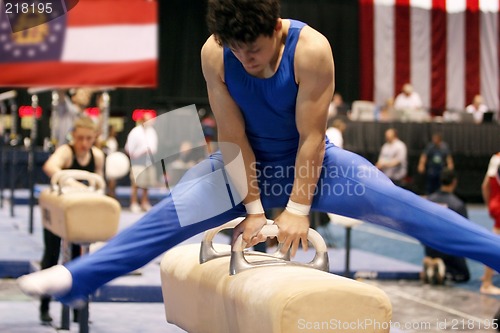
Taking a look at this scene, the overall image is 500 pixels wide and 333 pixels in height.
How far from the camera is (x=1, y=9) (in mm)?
6844

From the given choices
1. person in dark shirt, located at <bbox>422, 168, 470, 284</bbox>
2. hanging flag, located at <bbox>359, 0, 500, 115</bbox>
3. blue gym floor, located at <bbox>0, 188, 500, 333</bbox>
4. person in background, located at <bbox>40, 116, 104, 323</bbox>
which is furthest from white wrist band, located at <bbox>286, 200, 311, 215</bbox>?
hanging flag, located at <bbox>359, 0, 500, 115</bbox>

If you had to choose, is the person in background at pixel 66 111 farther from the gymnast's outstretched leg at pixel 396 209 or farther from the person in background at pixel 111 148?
the gymnast's outstretched leg at pixel 396 209

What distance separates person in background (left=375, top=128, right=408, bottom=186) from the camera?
1481 centimetres

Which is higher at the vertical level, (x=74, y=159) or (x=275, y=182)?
Result: (x=275, y=182)

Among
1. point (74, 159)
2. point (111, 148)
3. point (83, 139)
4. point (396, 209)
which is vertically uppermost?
point (396, 209)

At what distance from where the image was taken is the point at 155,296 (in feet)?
20.9

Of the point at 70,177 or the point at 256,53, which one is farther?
the point at 70,177

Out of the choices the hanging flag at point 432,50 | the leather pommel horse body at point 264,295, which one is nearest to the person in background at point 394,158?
the hanging flag at point 432,50

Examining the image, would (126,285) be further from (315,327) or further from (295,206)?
(315,327)

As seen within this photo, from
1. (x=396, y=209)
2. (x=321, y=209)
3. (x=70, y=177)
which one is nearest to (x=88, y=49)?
(x=70, y=177)

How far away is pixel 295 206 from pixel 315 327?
0.71 meters

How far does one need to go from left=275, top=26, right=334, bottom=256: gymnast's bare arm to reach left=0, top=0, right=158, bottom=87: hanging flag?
4164 millimetres

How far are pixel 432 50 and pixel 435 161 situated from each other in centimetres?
548

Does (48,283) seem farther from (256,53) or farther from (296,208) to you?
(256,53)
